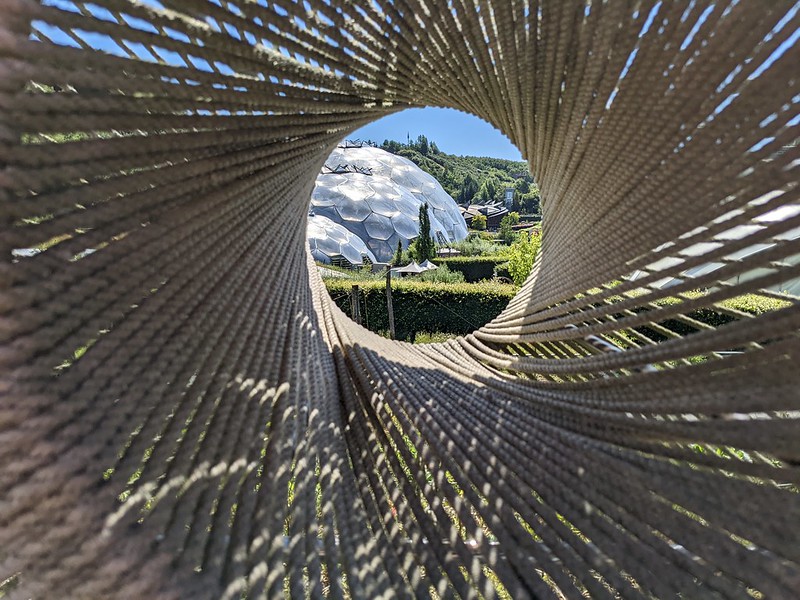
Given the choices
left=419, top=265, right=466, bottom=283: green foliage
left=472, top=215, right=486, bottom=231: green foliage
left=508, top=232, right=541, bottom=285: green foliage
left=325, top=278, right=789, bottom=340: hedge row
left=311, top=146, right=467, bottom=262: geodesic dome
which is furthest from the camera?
left=472, top=215, right=486, bottom=231: green foliage

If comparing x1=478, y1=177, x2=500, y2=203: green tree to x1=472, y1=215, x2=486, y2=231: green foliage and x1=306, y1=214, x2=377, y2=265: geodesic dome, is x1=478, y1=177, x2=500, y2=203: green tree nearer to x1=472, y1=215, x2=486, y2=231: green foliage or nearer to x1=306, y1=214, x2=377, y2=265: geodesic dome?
x1=472, y1=215, x2=486, y2=231: green foliage

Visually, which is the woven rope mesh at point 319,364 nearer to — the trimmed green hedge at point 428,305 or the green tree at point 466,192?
the trimmed green hedge at point 428,305

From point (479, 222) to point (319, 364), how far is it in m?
39.7

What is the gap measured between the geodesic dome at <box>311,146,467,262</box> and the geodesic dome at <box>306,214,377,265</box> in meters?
2.49

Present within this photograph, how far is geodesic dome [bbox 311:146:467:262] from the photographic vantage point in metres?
23.6

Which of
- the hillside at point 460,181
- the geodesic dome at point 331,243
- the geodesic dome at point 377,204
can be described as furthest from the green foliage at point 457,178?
the geodesic dome at point 331,243

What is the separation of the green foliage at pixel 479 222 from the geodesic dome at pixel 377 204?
9.89 m

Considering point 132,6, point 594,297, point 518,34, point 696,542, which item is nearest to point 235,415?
point 132,6

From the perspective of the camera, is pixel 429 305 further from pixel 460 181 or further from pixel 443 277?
pixel 460 181

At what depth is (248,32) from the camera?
0.98 m

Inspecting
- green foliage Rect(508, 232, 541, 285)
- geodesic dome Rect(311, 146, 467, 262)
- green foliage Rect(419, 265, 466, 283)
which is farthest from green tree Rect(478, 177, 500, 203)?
green foliage Rect(508, 232, 541, 285)

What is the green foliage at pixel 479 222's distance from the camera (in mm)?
40094

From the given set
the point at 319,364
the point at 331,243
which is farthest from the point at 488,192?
the point at 319,364

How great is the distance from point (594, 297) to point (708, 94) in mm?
728
